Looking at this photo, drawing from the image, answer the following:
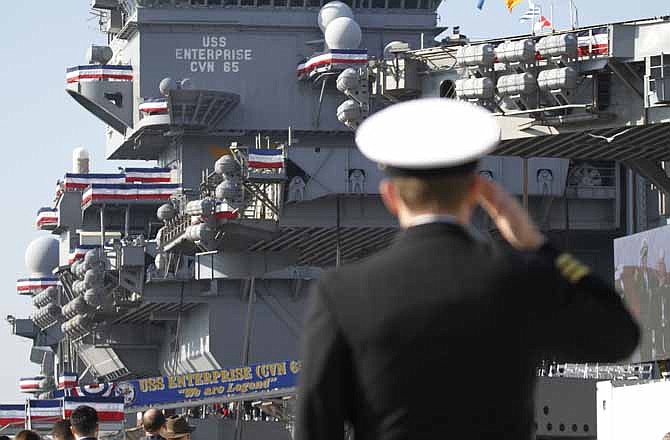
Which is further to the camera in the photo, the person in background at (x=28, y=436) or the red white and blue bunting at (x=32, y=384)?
the red white and blue bunting at (x=32, y=384)

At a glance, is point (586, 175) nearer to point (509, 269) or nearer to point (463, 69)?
point (463, 69)

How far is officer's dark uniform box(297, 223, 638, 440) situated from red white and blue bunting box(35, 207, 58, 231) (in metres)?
79.4

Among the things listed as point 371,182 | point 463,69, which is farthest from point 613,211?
point 463,69

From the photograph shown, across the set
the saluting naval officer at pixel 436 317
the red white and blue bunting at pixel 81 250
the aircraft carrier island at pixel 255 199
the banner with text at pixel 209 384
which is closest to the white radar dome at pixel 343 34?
the aircraft carrier island at pixel 255 199

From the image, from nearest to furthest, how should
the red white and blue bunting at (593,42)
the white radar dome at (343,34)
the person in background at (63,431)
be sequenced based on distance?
the person in background at (63,431) < the red white and blue bunting at (593,42) < the white radar dome at (343,34)

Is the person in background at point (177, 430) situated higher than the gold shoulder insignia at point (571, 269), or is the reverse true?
the gold shoulder insignia at point (571, 269)

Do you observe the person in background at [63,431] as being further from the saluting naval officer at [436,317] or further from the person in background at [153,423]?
the saluting naval officer at [436,317]

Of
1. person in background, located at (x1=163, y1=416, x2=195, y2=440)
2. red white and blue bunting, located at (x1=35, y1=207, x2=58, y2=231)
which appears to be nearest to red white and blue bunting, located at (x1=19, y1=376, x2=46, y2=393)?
red white and blue bunting, located at (x1=35, y1=207, x2=58, y2=231)

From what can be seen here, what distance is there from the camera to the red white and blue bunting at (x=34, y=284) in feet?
295

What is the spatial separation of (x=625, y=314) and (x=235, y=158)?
49.1m

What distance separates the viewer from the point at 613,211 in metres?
56.6

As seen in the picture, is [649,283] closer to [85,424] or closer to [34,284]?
[85,424]

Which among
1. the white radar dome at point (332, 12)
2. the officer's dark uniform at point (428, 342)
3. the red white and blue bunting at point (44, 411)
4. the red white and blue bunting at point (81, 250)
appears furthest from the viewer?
the red white and blue bunting at point (81, 250)

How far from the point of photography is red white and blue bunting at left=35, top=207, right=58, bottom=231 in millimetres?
83000
